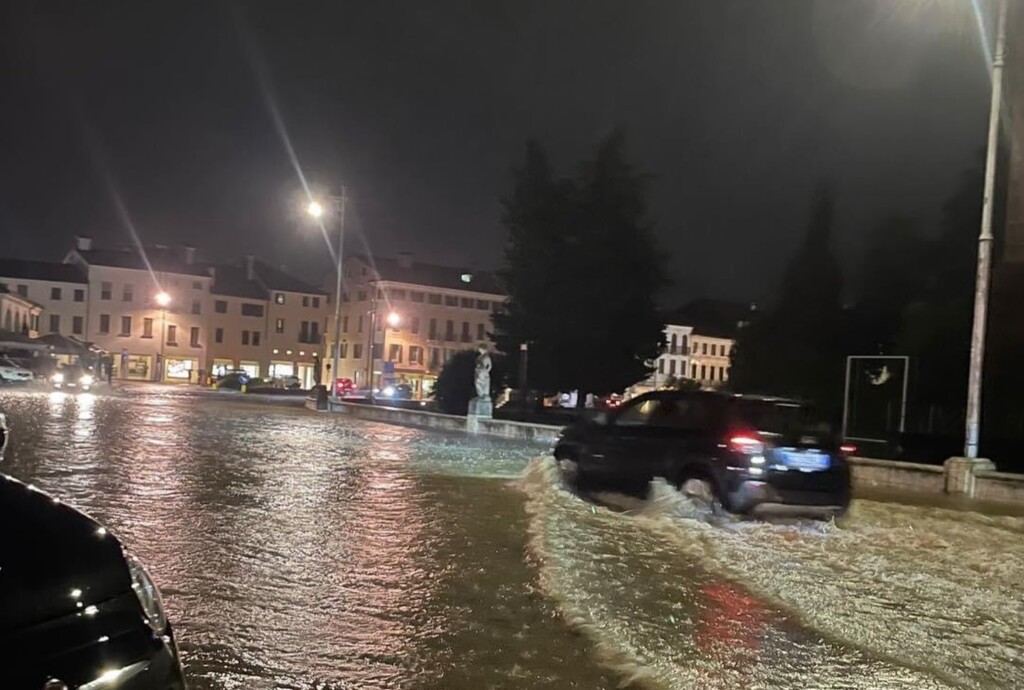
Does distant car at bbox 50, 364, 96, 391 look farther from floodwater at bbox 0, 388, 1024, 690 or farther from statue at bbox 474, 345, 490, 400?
floodwater at bbox 0, 388, 1024, 690

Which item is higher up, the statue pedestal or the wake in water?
the statue pedestal

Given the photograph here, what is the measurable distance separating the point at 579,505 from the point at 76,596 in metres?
8.65

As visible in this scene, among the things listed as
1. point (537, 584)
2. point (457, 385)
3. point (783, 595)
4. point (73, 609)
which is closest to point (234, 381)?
point (457, 385)

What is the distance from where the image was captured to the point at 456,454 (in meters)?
18.9

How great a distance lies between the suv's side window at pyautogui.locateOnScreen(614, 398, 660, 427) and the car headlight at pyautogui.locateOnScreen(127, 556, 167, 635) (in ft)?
28.3

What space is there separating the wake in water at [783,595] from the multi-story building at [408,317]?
68.9 metres

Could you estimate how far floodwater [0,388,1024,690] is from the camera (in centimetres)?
528

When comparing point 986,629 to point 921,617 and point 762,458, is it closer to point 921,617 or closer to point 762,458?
point 921,617

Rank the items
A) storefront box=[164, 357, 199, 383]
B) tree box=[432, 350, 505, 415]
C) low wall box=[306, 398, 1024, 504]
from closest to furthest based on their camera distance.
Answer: low wall box=[306, 398, 1024, 504], tree box=[432, 350, 505, 415], storefront box=[164, 357, 199, 383]

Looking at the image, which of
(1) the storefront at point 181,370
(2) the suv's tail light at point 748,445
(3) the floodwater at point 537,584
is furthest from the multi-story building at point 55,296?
(2) the suv's tail light at point 748,445

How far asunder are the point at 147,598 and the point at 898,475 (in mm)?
14836

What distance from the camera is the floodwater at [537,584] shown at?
5.28m

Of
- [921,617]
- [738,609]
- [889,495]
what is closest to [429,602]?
[738,609]

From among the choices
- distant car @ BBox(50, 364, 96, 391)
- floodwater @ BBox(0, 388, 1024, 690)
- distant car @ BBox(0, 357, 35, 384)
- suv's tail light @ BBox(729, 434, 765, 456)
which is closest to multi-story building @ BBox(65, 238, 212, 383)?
distant car @ BBox(0, 357, 35, 384)
